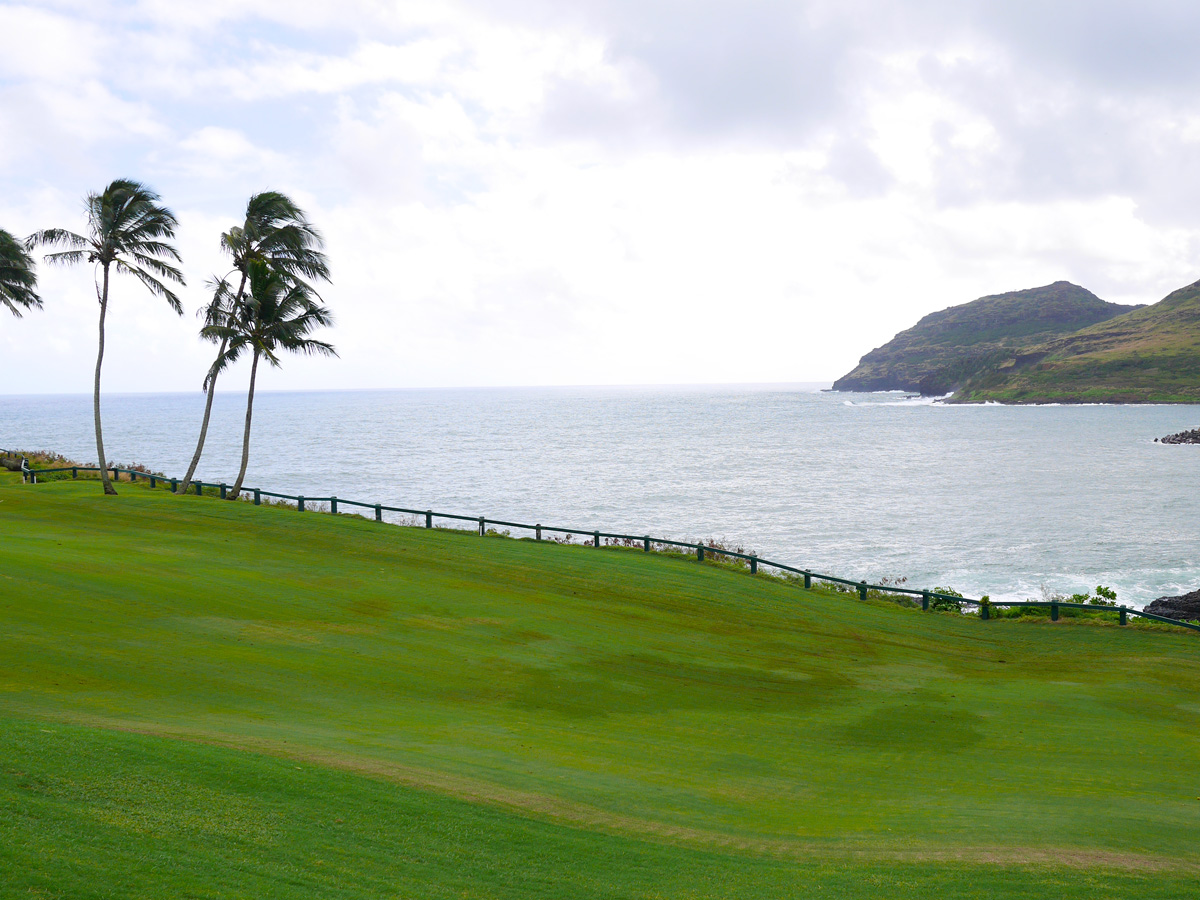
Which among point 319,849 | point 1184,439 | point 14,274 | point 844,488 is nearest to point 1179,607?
point 319,849

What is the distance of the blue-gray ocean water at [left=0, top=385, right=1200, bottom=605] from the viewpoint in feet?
163

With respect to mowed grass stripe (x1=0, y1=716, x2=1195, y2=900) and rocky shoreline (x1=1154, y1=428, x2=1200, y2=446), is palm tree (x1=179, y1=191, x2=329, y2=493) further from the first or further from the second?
rocky shoreline (x1=1154, y1=428, x2=1200, y2=446)

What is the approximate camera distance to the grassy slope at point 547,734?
373 inches

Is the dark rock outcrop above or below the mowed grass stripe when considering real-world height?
below

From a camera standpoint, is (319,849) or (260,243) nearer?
(319,849)

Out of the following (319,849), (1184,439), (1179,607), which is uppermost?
(1184,439)

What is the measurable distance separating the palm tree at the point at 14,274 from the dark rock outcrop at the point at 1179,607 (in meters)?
64.0

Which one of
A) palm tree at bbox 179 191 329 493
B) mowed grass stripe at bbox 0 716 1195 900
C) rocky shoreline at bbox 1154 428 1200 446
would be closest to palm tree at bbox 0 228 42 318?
palm tree at bbox 179 191 329 493

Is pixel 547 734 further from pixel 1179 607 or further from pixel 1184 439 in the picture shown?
pixel 1184 439

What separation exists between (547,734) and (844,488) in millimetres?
73050

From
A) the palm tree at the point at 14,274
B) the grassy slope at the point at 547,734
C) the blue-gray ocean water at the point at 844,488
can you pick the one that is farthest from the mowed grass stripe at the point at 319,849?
the palm tree at the point at 14,274

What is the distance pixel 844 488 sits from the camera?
8338cm

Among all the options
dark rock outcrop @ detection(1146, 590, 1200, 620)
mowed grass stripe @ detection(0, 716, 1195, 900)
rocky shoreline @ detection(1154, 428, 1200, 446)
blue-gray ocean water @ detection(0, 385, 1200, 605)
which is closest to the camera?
mowed grass stripe @ detection(0, 716, 1195, 900)

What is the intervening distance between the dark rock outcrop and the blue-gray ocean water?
5261 mm
